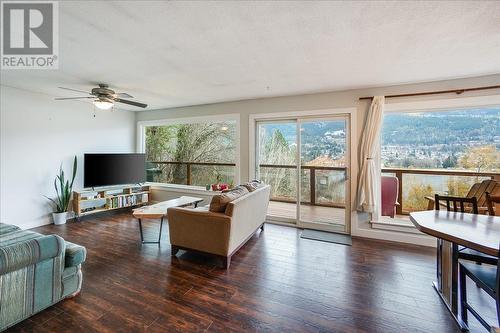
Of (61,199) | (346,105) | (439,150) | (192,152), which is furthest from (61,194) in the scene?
(439,150)

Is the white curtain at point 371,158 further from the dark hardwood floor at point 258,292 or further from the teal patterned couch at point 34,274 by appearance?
the teal patterned couch at point 34,274

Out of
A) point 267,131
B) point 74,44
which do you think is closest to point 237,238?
point 267,131

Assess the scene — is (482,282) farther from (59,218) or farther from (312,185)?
(59,218)

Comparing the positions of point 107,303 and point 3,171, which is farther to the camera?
point 3,171

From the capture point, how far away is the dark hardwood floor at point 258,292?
183 cm

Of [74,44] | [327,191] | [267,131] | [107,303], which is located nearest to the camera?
[107,303]

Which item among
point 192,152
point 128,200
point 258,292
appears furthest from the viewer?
point 192,152

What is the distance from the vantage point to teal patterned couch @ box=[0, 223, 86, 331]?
5.47 ft

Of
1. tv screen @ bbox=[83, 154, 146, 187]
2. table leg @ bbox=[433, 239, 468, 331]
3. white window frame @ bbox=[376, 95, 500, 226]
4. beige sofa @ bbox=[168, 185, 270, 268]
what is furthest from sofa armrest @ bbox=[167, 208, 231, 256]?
tv screen @ bbox=[83, 154, 146, 187]

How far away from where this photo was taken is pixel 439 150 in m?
3.69

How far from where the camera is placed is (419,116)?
3725 millimetres

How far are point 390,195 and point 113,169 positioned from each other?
5.76m

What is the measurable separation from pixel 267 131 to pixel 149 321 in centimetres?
371

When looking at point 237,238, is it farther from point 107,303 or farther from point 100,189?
point 100,189
